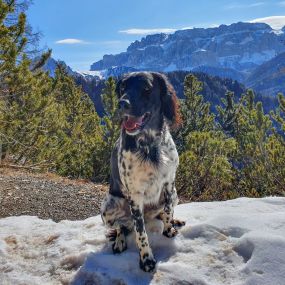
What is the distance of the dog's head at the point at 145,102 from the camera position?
381 cm

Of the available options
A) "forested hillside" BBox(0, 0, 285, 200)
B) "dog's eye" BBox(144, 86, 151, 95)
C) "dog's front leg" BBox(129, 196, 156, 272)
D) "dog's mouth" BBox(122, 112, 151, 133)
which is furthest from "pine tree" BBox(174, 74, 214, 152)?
"dog's mouth" BBox(122, 112, 151, 133)

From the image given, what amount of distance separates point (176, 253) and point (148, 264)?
0.38m

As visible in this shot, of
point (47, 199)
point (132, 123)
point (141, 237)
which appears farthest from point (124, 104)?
point (47, 199)

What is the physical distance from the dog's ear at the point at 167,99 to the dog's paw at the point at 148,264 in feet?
4.61

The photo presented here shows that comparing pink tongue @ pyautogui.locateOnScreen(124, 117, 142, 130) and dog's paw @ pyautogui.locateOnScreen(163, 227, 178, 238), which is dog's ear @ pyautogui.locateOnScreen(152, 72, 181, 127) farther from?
dog's paw @ pyautogui.locateOnScreen(163, 227, 178, 238)

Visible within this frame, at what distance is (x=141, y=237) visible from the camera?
420 cm

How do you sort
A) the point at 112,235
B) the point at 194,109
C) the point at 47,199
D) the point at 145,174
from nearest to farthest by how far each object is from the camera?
the point at 145,174 → the point at 112,235 → the point at 47,199 → the point at 194,109

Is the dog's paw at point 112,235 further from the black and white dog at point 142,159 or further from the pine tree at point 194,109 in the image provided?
the pine tree at point 194,109

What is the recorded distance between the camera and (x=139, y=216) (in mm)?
4258

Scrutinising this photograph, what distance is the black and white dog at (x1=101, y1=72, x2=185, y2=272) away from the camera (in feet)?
12.9

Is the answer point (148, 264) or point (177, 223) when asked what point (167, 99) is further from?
point (148, 264)

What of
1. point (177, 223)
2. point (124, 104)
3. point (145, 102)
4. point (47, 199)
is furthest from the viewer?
point (47, 199)

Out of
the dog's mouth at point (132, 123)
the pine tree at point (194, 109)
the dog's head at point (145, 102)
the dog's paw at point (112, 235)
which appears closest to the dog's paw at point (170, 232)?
the dog's paw at point (112, 235)

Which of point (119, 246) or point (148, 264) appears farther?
point (119, 246)
